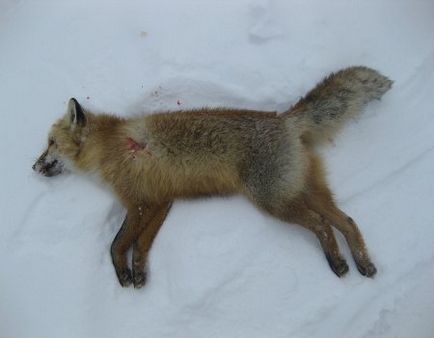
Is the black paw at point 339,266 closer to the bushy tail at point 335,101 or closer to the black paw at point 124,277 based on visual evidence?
the bushy tail at point 335,101

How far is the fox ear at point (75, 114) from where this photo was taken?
3949 millimetres

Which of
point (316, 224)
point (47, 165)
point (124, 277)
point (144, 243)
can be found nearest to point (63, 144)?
point (47, 165)

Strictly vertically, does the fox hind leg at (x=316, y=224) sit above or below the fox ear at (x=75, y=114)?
above

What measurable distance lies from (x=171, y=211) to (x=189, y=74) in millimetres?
1221

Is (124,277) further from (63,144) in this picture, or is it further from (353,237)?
(353,237)

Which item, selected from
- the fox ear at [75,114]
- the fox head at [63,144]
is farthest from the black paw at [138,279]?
the fox ear at [75,114]

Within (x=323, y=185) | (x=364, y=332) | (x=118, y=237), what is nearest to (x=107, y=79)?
(x=118, y=237)

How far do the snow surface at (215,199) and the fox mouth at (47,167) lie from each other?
84 mm

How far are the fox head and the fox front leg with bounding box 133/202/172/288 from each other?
881mm

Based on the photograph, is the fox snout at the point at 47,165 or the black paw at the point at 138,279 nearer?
the black paw at the point at 138,279

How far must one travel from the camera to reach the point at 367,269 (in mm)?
3783

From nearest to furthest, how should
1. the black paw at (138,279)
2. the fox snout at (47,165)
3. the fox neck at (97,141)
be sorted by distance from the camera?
the black paw at (138,279) < the fox neck at (97,141) < the fox snout at (47,165)

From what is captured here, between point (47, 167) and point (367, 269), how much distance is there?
277cm

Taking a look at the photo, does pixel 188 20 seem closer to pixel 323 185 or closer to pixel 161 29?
pixel 161 29
